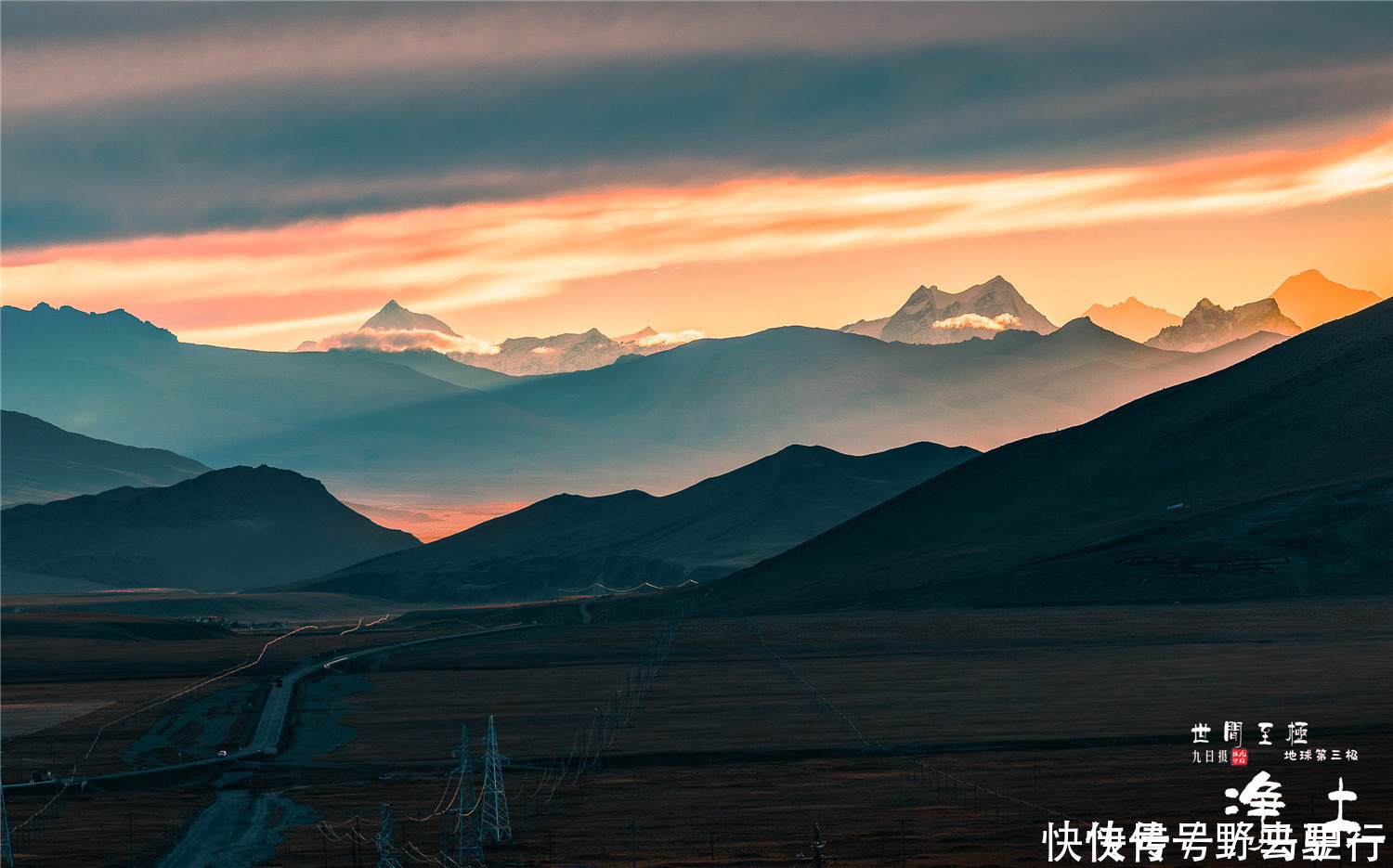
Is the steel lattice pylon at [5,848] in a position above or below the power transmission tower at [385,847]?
below

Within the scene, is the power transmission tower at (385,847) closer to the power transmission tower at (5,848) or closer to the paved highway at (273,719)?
the power transmission tower at (5,848)

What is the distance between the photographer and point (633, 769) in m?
79.3

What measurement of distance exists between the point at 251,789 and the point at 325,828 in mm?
16648

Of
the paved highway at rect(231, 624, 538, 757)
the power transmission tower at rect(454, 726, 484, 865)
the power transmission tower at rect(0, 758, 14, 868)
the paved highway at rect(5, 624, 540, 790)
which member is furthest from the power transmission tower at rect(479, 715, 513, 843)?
the paved highway at rect(231, 624, 538, 757)

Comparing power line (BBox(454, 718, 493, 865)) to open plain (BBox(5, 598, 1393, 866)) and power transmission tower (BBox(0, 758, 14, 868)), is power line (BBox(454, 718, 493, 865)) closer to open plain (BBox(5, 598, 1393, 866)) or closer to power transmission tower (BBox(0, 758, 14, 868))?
open plain (BBox(5, 598, 1393, 866))

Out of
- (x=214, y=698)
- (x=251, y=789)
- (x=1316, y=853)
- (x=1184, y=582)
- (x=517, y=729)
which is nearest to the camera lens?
(x=1316, y=853)

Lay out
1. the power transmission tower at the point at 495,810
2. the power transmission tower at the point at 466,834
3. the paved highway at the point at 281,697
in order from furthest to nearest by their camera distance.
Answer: the paved highway at the point at 281,697, the power transmission tower at the point at 495,810, the power transmission tower at the point at 466,834

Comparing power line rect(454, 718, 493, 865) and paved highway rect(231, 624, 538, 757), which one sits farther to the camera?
paved highway rect(231, 624, 538, 757)

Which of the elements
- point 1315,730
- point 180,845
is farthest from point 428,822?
point 1315,730

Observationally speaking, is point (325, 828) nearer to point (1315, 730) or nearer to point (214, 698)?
point (1315, 730)

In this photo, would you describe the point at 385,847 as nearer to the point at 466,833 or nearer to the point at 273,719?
the point at 466,833

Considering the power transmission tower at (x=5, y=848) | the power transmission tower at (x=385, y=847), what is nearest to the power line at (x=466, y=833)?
the power transmission tower at (x=385, y=847)

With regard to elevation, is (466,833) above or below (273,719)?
below

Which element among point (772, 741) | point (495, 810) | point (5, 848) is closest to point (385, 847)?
point (495, 810)
